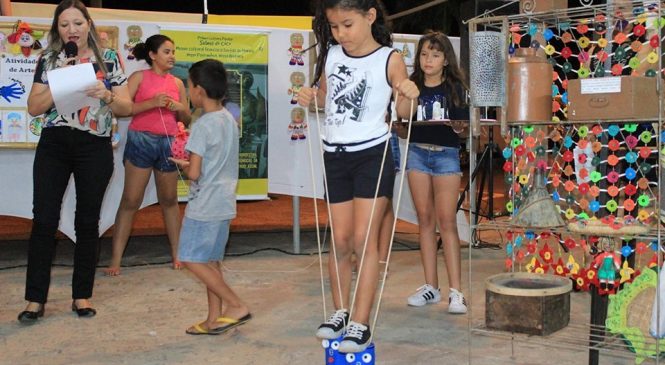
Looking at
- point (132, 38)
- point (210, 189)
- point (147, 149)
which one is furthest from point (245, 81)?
point (210, 189)

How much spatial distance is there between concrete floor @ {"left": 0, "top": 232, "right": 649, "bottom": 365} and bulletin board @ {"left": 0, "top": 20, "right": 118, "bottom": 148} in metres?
0.95

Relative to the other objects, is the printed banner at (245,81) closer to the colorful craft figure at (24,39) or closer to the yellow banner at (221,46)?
the yellow banner at (221,46)

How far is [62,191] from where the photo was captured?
177 inches

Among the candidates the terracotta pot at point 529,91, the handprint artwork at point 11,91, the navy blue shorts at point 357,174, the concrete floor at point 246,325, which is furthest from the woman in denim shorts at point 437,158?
the handprint artwork at point 11,91

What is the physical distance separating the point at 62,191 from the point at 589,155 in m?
2.70

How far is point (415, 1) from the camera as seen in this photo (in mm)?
20250

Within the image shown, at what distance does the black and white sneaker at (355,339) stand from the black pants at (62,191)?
183cm

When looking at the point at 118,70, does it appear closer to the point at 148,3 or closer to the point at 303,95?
the point at 303,95

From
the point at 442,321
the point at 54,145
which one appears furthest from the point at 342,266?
the point at 54,145

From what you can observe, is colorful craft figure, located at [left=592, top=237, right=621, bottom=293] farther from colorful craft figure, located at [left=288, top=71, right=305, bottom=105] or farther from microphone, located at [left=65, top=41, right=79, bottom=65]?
colorful craft figure, located at [left=288, top=71, right=305, bottom=105]

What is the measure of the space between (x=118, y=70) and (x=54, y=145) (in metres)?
0.56

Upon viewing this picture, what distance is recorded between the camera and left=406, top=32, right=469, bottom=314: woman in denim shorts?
479 centimetres

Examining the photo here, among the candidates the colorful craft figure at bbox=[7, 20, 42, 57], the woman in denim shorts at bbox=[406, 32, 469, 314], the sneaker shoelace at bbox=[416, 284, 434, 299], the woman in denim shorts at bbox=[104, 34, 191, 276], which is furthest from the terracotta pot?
the colorful craft figure at bbox=[7, 20, 42, 57]

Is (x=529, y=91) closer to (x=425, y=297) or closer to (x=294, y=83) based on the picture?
(x=425, y=297)
